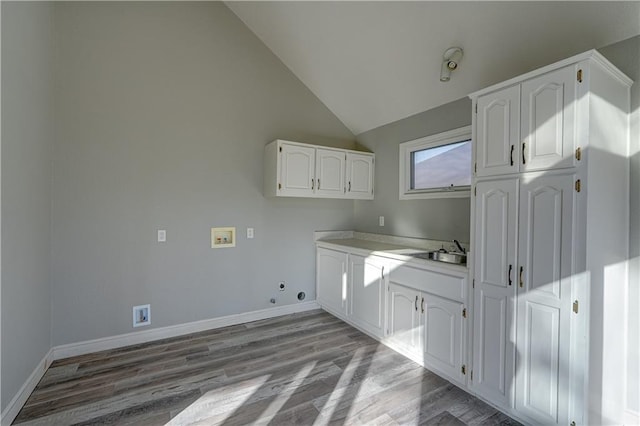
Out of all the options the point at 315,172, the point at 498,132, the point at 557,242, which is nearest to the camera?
the point at 557,242

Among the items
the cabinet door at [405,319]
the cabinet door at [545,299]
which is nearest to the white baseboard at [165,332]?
the cabinet door at [405,319]

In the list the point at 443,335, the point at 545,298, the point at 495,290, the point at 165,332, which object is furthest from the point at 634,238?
the point at 165,332

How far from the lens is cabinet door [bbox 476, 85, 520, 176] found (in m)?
1.83

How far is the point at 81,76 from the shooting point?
2.61 m

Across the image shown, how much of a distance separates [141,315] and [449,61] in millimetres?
3762

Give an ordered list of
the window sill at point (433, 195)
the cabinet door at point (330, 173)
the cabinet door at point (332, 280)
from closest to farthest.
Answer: the window sill at point (433, 195) → the cabinet door at point (332, 280) → the cabinet door at point (330, 173)

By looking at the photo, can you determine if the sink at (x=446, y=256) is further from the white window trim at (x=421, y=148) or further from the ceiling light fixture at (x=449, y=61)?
the ceiling light fixture at (x=449, y=61)

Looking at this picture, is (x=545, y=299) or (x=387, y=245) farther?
(x=387, y=245)

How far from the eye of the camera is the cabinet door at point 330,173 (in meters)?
3.50

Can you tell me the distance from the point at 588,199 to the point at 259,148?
3.03 metres

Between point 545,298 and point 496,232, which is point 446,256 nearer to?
point 496,232

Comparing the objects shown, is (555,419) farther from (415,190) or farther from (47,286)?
(47,286)

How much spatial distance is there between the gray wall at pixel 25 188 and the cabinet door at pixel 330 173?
2512mm

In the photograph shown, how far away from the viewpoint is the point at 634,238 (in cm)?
176
